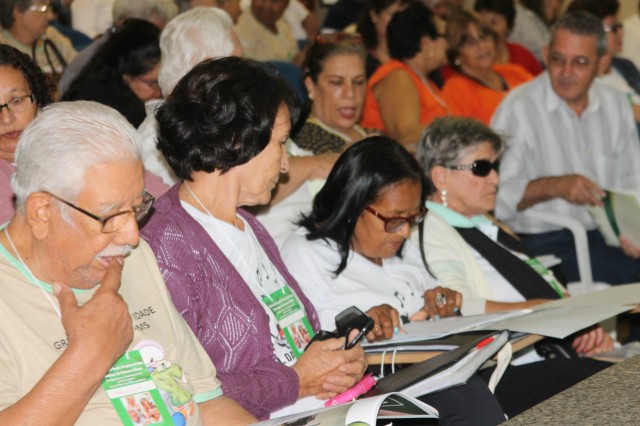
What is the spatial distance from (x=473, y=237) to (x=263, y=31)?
3696 mm

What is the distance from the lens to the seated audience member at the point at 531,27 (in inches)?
316

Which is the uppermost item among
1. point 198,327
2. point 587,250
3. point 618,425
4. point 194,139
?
point 194,139

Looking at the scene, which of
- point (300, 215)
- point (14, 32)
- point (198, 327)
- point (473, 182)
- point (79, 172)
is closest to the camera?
point (79, 172)

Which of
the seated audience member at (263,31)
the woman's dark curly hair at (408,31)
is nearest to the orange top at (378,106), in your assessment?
the woman's dark curly hair at (408,31)

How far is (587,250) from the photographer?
181 inches

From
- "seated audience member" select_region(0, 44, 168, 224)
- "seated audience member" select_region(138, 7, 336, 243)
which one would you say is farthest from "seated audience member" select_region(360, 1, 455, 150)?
"seated audience member" select_region(0, 44, 168, 224)

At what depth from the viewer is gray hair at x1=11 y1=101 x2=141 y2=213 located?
1.95 m

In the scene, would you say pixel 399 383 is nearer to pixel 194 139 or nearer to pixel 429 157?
pixel 194 139

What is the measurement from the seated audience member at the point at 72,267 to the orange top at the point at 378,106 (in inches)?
135

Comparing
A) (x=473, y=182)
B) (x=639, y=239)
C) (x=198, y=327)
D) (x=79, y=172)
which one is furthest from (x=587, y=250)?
(x=79, y=172)

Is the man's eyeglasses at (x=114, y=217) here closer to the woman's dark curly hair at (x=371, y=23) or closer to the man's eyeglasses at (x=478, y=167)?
the man's eyeglasses at (x=478, y=167)

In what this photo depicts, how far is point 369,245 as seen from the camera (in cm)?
312

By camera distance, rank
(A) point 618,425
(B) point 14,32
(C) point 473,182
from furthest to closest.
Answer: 1. (B) point 14,32
2. (C) point 473,182
3. (A) point 618,425

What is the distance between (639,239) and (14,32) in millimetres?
3074
